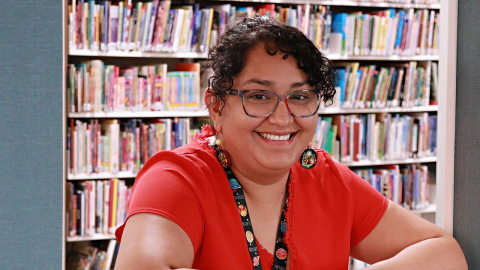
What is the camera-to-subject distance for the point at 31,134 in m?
1.49

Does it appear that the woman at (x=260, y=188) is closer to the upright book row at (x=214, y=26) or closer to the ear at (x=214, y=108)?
the ear at (x=214, y=108)

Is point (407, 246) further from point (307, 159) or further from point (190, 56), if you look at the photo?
point (190, 56)

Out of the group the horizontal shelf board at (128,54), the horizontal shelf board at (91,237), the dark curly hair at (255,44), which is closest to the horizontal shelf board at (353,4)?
the horizontal shelf board at (128,54)

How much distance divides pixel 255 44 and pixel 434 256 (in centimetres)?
70

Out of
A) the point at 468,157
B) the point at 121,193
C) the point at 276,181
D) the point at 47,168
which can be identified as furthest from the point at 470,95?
the point at 121,193

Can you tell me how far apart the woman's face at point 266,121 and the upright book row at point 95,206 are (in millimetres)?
1828

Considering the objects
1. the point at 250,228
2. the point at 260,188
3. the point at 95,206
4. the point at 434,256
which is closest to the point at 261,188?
the point at 260,188

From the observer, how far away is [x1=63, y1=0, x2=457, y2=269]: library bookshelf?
4.01ft

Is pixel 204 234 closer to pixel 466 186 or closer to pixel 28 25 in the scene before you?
pixel 466 186

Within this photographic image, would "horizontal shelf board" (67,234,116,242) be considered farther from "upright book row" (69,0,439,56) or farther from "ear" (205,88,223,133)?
"ear" (205,88,223,133)

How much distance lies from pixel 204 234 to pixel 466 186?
0.67 m

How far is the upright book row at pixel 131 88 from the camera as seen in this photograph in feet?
8.84

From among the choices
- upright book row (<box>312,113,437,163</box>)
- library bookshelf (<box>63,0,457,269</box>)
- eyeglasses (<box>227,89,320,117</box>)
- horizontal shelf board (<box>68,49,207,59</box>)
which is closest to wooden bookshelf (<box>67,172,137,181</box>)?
library bookshelf (<box>63,0,457,269</box>)

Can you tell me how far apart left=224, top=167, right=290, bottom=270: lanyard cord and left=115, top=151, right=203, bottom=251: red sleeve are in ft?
0.36
